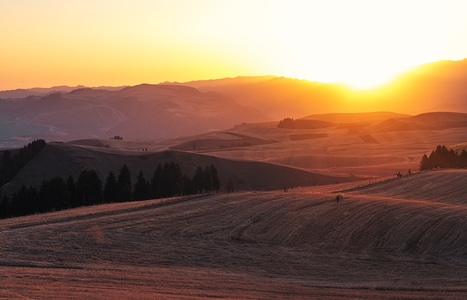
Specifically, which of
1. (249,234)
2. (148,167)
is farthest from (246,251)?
(148,167)

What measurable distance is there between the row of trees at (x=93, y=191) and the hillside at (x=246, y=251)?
99.8 ft

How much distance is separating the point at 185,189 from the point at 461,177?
39.7 metres

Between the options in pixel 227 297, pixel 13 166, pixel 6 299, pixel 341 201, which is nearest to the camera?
pixel 6 299

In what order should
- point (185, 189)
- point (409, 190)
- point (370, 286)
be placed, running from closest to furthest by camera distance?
point (370, 286) < point (409, 190) < point (185, 189)

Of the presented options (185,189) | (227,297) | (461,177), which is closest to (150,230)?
(227,297)

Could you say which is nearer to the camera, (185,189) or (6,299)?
(6,299)

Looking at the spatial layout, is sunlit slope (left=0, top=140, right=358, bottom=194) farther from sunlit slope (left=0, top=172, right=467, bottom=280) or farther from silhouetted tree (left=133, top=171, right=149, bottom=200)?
sunlit slope (left=0, top=172, right=467, bottom=280)

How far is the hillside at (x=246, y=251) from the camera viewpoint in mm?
21297

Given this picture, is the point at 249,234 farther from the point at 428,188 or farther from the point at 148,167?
the point at 148,167

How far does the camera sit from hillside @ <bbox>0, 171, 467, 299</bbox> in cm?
2130

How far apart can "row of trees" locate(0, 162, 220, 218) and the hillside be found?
1198 inches

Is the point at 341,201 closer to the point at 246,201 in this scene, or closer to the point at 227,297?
the point at 246,201

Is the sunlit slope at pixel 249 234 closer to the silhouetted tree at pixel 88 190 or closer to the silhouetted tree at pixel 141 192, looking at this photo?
the silhouetted tree at pixel 88 190

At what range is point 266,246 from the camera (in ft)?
101
